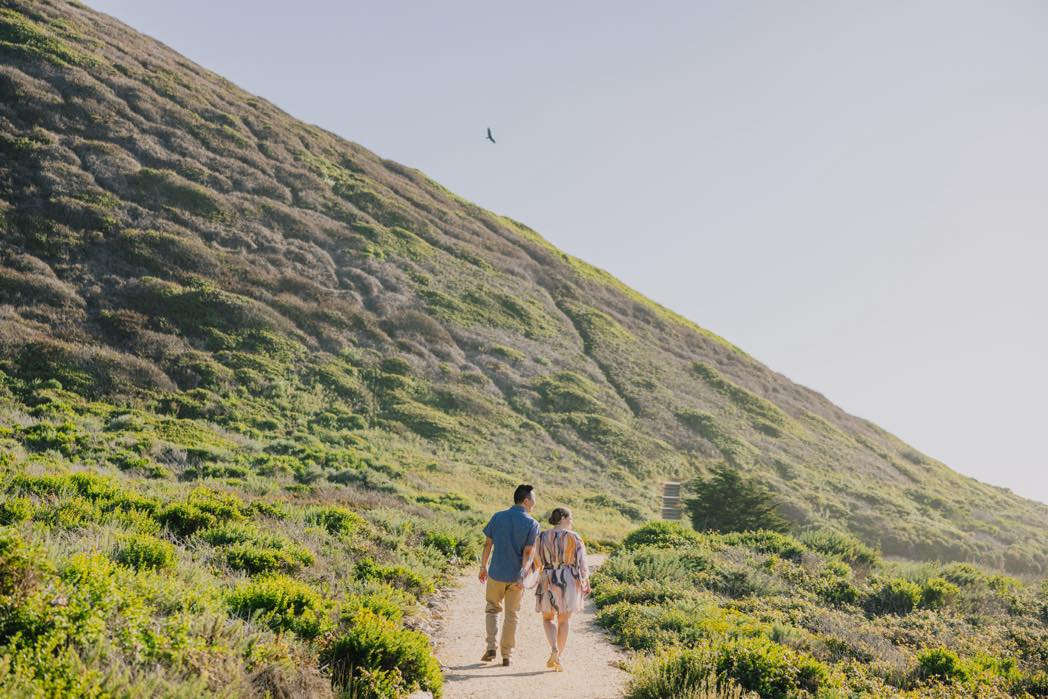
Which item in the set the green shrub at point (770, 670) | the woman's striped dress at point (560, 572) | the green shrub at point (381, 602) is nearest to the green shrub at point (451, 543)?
the green shrub at point (381, 602)

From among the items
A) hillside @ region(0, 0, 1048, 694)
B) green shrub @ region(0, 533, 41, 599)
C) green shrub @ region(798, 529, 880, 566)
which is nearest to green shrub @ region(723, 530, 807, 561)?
green shrub @ region(798, 529, 880, 566)

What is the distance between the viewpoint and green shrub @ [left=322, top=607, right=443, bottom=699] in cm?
636

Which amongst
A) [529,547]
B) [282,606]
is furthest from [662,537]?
[282,606]

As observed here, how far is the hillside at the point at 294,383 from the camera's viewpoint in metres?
11.1

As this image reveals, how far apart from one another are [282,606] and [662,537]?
13.8 metres

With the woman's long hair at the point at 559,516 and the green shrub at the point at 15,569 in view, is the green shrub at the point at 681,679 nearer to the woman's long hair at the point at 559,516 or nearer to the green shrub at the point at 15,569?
the woman's long hair at the point at 559,516

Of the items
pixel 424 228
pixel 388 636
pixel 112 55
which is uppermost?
pixel 112 55

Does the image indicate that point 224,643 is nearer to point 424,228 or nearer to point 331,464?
point 331,464

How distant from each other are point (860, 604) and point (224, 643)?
1237 centimetres

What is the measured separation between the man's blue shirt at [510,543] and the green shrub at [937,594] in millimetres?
10229

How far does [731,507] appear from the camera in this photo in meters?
24.2

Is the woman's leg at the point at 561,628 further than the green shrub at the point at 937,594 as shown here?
No

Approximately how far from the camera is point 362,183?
57125mm

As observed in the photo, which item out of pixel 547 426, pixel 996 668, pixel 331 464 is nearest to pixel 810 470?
pixel 547 426
